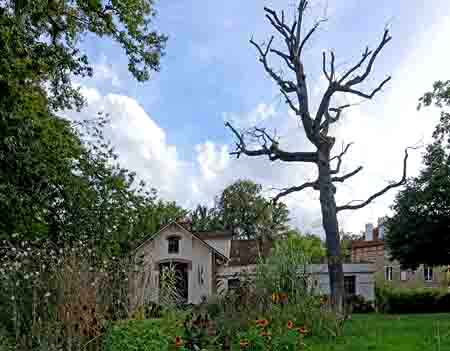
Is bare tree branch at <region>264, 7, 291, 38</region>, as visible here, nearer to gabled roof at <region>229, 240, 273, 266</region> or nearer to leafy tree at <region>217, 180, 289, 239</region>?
gabled roof at <region>229, 240, 273, 266</region>

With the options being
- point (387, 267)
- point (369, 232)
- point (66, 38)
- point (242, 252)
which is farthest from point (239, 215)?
point (66, 38)

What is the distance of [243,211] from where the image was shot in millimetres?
46000

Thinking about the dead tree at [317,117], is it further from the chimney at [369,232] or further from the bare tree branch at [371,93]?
the chimney at [369,232]

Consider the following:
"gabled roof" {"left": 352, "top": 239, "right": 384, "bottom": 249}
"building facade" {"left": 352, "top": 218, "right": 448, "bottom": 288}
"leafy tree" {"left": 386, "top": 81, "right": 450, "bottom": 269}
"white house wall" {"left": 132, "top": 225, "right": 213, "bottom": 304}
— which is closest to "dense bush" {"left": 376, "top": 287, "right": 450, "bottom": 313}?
"leafy tree" {"left": 386, "top": 81, "right": 450, "bottom": 269}

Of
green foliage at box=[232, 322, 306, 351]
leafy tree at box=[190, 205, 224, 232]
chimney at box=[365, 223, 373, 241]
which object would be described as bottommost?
green foliage at box=[232, 322, 306, 351]

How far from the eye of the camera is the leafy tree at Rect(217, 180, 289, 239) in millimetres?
44906

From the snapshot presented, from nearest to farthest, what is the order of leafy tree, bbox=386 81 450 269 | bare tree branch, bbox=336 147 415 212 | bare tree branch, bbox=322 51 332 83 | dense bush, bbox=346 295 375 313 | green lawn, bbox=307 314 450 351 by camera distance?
green lawn, bbox=307 314 450 351 < bare tree branch, bbox=336 147 415 212 < bare tree branch, bbox=322 51 332 83 < leafy tree, bbox=386 81 450 269 < dense bush, bbox=346 295 375 313

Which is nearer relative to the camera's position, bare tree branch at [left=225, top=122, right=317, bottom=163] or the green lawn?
the green lawn

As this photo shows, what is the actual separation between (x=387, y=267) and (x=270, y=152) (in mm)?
31460

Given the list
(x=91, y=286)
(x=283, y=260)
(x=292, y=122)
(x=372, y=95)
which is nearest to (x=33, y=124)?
(x=91, y=286)

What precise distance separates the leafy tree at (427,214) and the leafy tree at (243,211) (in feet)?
76.2

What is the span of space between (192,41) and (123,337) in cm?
696

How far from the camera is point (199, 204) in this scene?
48.8 metres

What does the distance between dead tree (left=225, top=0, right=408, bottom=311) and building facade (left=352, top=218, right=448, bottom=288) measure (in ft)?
78.4
